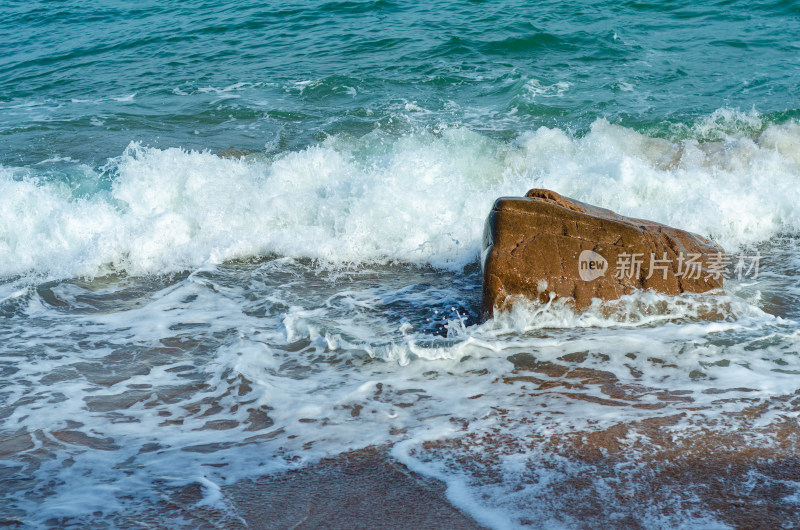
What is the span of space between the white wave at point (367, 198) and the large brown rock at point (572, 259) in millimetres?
1433

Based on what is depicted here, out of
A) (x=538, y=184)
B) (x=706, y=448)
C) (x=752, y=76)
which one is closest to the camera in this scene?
(x=706, y=448)

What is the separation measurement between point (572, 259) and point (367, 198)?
2706 millimetres

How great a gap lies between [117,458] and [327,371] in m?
1.30

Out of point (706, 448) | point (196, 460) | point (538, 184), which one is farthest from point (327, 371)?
point (538, 184)

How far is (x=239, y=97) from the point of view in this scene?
1044cm

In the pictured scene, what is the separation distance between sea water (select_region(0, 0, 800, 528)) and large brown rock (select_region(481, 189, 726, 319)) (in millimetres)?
138

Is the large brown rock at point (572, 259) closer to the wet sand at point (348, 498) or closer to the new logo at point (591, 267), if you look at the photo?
the new logo at point (591, 267)

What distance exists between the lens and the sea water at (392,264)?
310 centimetres

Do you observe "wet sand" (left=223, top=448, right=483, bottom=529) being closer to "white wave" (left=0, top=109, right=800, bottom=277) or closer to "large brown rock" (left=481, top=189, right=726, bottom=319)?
"large brown rock" (left=481, top=189, right=726, bottom=319)

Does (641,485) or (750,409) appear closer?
(641,485)

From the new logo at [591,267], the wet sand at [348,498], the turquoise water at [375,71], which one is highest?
the turquoise water at [375,71]

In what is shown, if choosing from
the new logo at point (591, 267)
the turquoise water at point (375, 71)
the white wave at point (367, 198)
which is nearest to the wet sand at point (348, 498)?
the new logo at point (591, 267)

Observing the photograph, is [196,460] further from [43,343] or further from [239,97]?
[239,97]

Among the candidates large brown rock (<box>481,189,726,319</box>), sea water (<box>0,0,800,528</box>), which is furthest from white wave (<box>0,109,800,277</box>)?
large brown rock (<box>481,189,726,319</box>)
